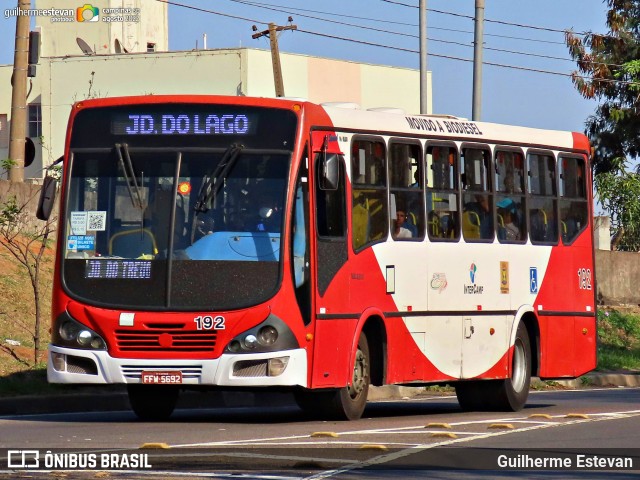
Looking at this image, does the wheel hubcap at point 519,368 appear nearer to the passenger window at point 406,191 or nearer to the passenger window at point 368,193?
the passenger window at point 406,191

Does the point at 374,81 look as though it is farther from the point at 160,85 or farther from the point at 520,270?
the point at 520,270

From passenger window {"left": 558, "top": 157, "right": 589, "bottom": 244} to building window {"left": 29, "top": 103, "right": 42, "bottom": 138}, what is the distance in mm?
51998

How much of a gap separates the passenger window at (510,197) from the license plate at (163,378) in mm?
5125

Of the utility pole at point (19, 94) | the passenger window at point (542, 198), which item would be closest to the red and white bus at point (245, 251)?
the passenger window at point (542, 198)

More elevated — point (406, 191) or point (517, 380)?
point (406, 191)

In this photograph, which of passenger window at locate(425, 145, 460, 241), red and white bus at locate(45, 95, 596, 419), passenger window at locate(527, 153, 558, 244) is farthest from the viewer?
passenger window at locate(527, 153, 558, 244)

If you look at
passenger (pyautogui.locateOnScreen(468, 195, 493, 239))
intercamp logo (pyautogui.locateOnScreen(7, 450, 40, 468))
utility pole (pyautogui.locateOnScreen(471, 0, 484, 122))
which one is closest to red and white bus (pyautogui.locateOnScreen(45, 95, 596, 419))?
passenger (pyautogui.locateOnScreen(468, 195, 493, 239))

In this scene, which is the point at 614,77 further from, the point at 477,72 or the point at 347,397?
the point at 347,397

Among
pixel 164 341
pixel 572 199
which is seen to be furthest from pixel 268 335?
pixel 572 199

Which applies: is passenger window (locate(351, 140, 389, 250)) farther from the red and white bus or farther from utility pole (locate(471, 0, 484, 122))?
utility pole (locate(471, 0, 484, 122))

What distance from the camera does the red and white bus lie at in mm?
14883

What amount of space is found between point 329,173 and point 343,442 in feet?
11.0

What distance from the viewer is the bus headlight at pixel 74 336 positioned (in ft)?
49.5

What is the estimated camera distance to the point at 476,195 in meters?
18.1
